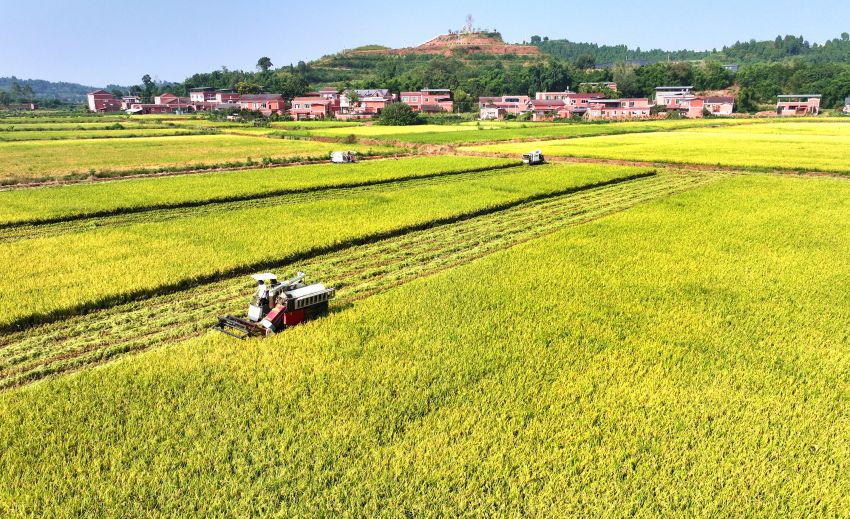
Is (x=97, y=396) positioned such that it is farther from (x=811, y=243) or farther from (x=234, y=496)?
(x=811, y=243)

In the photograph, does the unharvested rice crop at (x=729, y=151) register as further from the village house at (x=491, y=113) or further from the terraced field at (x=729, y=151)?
the village house at (x=491, y=113)

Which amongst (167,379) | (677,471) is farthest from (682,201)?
(167,379)

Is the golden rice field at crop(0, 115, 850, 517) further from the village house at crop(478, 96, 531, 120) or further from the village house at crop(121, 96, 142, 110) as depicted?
the village house at crop(121, 96, 142, 110)

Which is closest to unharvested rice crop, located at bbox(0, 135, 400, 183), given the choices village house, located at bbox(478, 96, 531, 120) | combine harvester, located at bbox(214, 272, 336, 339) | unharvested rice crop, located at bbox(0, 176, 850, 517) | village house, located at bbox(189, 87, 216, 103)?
combine harvester, located at bbox(214, 272, 336, 339)

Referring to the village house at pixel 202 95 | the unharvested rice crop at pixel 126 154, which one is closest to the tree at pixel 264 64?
the village house at pixel 202 95

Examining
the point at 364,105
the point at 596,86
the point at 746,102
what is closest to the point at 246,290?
the point at 364,105

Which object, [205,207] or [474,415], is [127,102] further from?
[474,415]

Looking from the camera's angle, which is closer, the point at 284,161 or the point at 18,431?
the point at 18,431
